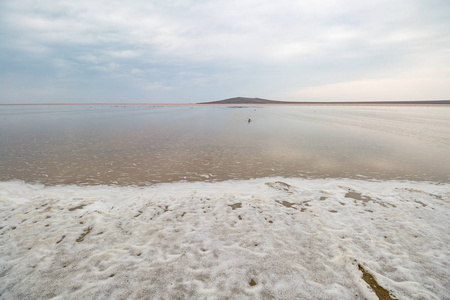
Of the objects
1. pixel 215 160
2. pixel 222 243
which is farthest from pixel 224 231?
pixel 215 160

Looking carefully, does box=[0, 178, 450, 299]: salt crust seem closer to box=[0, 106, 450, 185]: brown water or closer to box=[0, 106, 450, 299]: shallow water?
box=[0, 106, 450, 299]: shallow water

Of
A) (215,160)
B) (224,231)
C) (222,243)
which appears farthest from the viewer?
(215,160)

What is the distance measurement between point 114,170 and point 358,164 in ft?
40.5

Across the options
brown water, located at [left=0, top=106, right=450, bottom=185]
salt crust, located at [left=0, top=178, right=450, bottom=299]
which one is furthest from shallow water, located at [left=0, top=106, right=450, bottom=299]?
brown water, located at [left=0, top=106, right=450, bottom=185]

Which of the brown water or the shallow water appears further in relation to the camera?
the brown water

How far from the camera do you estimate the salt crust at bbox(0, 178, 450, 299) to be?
3920 mm

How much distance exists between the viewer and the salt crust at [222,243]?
12.9ft

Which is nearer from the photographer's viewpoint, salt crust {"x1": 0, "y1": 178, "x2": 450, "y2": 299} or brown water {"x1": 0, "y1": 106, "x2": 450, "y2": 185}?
salt crust {"x1": 0, "y1": 178, "x2": 450, "y2": 299}

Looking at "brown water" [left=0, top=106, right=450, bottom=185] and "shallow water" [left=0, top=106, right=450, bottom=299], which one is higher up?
"brown water" [left=0, top=106, right=450, bottom=185]

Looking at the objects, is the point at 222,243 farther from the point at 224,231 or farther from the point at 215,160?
the point at 215,160

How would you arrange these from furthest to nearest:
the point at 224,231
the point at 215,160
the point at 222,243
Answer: the point at 215,160
the point at 224,231
the point at 222,243

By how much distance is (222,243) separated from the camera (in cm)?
508

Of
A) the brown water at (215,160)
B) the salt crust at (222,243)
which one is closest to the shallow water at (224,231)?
the salt crust at (222,243)

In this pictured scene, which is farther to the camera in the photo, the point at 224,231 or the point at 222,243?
the point at 224,231
